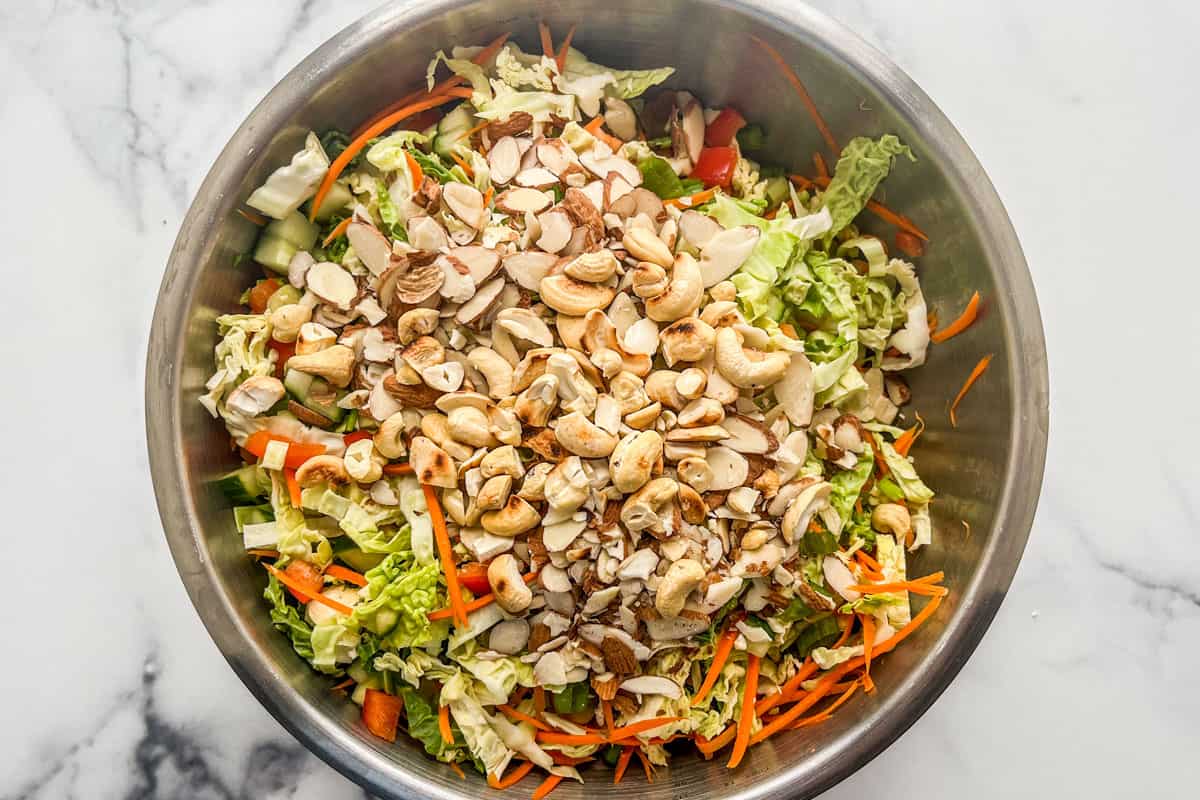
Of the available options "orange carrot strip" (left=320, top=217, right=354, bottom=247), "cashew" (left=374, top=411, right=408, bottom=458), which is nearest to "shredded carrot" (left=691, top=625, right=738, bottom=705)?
"cashew" (left=374, top=411, right=408, bottom=458)

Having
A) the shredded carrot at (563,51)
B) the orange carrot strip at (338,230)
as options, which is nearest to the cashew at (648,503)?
the orange carrot strip at (338,230)

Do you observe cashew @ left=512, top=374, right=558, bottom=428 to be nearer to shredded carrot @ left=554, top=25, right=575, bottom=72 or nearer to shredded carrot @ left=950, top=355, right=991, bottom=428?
shredded carrot @ left=554, top=25, right=575, bottom=72

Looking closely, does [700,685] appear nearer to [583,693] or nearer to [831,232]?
[583,693]

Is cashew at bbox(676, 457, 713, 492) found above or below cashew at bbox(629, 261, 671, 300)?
below

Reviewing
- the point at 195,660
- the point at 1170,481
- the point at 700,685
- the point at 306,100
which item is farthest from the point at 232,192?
the point at 1170,481

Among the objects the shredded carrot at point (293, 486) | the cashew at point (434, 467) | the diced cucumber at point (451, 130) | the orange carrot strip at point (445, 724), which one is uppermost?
the diced cucumber at point (451, 130)

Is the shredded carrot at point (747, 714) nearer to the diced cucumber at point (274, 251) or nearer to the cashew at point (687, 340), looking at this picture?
the cashew at point (687, 340)

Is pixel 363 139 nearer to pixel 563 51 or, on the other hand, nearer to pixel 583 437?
pixel 563 51
